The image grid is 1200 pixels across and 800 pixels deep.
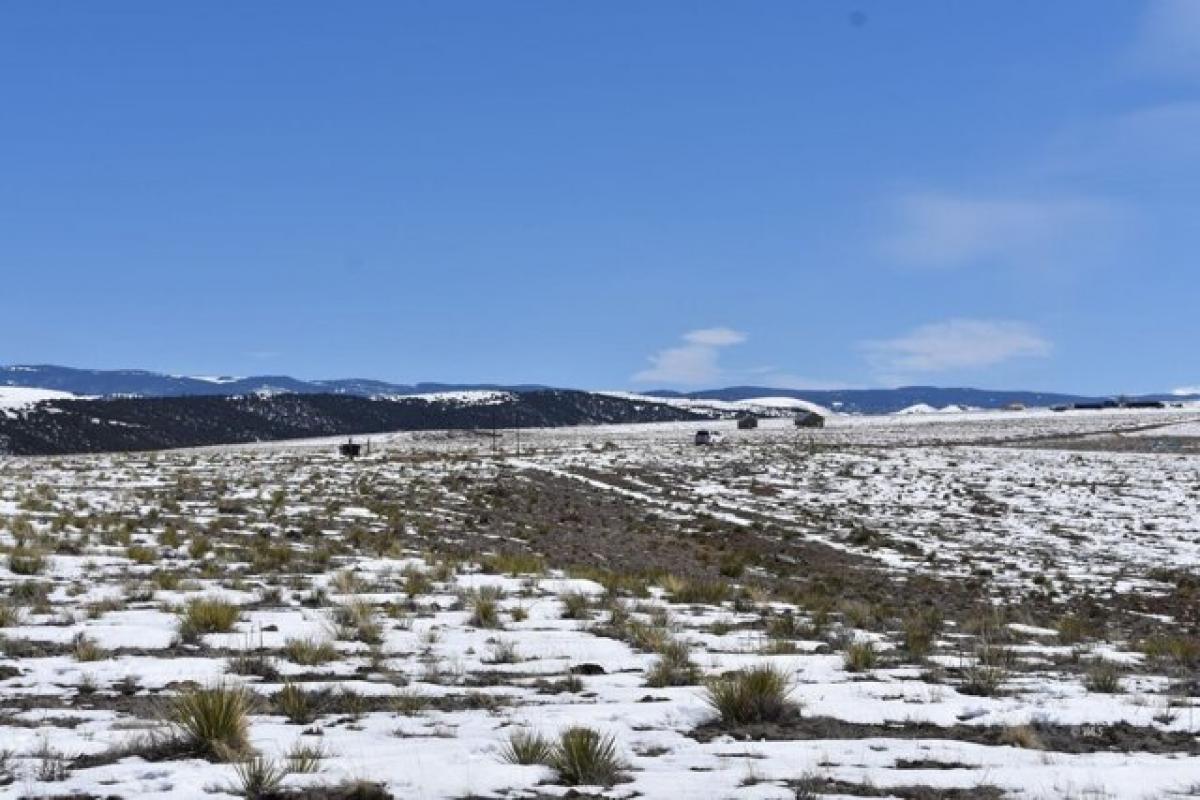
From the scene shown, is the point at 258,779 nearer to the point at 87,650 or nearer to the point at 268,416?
the point at 87,650

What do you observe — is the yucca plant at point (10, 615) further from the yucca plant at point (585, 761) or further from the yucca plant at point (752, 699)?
the yucca plant at point (752, 699)

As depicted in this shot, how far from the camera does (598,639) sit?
10070 mm

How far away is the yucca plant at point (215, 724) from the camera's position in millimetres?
5719

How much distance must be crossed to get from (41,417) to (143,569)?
106 meters

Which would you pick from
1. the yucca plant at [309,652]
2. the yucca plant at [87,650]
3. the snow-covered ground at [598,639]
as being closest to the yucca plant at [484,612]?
the snow-covered ground at [598,639]

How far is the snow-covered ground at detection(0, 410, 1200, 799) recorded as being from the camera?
5.68 m

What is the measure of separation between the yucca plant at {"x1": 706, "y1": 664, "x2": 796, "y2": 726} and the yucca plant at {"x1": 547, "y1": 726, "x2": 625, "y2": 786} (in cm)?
144

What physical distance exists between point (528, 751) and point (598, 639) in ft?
14.6

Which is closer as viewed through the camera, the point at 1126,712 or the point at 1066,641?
the point at 1126,712

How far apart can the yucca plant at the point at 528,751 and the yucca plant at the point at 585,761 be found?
0.25 ft

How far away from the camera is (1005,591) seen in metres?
16.9

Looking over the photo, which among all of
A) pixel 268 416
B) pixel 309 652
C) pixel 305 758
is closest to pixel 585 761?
pixel 305 758

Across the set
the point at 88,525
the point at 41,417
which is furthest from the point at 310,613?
the point at 41,417

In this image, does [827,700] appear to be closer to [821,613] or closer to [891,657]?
[891,657]
